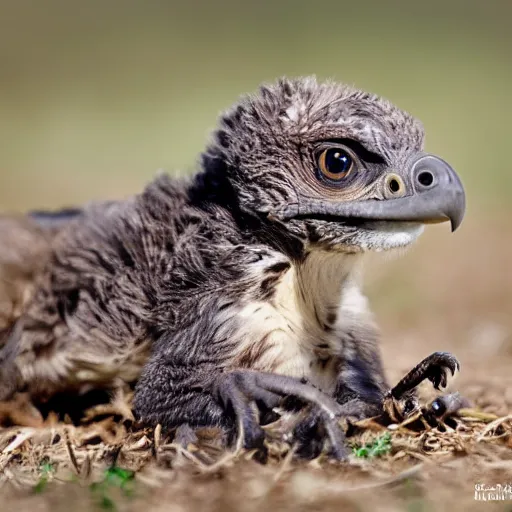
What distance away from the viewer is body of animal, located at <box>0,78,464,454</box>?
425cm

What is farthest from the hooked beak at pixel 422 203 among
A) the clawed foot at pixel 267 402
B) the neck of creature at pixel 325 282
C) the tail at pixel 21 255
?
the tail at pixel 21 255

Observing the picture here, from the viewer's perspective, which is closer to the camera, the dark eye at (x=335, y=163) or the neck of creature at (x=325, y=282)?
the dark eye at (x=335, y=163)

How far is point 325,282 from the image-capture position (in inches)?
181

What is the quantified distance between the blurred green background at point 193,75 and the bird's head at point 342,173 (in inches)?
351

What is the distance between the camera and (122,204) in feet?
18.1

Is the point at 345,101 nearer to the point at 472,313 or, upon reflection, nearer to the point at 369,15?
the point at 472,313

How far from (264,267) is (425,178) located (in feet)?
2.65

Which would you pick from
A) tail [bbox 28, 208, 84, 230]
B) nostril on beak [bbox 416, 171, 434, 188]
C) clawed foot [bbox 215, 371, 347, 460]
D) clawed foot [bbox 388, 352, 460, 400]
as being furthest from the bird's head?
tail [bbox 28, 208, 84, 230]

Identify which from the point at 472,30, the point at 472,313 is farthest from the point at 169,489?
the point at 472,30

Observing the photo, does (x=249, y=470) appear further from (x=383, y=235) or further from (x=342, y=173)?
(x=342, y=173)

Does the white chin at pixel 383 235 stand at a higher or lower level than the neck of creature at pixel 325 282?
higher

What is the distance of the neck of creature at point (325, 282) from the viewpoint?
4.50 m

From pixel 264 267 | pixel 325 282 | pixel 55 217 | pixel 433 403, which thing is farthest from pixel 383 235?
pixel 55 217

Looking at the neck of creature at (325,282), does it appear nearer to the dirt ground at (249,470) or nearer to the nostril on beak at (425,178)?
the dirt ground at (249,470)
